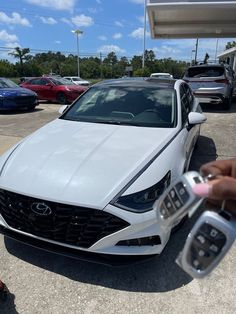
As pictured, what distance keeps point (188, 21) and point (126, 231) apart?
16.7 metres

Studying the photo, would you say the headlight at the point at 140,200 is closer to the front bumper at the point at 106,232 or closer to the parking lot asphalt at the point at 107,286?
the front bumper at the point at 106,232

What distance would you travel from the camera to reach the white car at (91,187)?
8.13ft

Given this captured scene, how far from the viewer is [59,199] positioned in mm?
2494

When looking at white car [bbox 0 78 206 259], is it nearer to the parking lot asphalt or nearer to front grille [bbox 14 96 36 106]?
the parking lot asphalt

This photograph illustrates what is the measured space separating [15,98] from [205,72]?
6929 millimetres

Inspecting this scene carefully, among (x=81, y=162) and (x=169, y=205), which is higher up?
(x=169, y=205)

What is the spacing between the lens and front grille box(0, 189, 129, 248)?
2457mm

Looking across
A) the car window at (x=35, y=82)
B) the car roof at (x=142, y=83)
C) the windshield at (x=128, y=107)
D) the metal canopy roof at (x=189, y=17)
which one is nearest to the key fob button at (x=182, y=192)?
the windshield at (x=128, y=107)

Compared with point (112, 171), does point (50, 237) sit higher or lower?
lower

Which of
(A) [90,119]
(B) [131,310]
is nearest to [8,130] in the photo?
(A) [90,119]

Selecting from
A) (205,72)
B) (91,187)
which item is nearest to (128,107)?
(91,187)

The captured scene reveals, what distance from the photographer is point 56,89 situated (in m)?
14.9

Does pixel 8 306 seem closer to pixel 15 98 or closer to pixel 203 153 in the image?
pixel 203 153

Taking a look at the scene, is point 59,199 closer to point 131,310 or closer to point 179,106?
point 131,310
